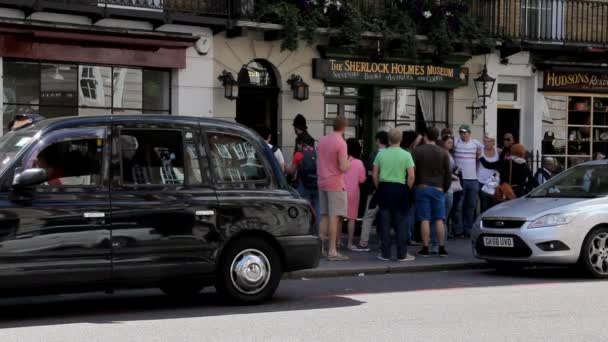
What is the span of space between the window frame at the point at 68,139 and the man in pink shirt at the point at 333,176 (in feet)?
18.0

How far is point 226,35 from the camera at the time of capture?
70.8ft

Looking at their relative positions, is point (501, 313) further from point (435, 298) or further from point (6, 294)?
point (6, 294)

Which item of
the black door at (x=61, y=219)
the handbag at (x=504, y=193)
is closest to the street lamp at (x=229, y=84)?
the handbag at (x=504, y=193)

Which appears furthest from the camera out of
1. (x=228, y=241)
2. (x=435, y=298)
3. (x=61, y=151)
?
(x=435, y=298)

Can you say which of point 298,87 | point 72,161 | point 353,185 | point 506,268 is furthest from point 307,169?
point 72,161

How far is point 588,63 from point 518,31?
1835 mm

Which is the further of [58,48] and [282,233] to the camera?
[58,48]

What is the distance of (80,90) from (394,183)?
6756 mm

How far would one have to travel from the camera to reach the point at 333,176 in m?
15.8

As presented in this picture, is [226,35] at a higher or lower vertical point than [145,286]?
higher

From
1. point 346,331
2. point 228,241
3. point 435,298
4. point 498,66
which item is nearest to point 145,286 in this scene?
point 228,241

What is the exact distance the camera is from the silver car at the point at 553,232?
14398mm

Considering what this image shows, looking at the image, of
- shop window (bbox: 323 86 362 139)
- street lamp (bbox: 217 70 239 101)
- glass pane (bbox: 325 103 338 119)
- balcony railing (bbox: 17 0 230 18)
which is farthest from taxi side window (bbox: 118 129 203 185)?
glass pane (bbox: 325 103 338 119)

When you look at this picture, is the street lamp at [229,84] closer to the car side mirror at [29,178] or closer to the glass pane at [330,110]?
the glass pane at [330,110]
